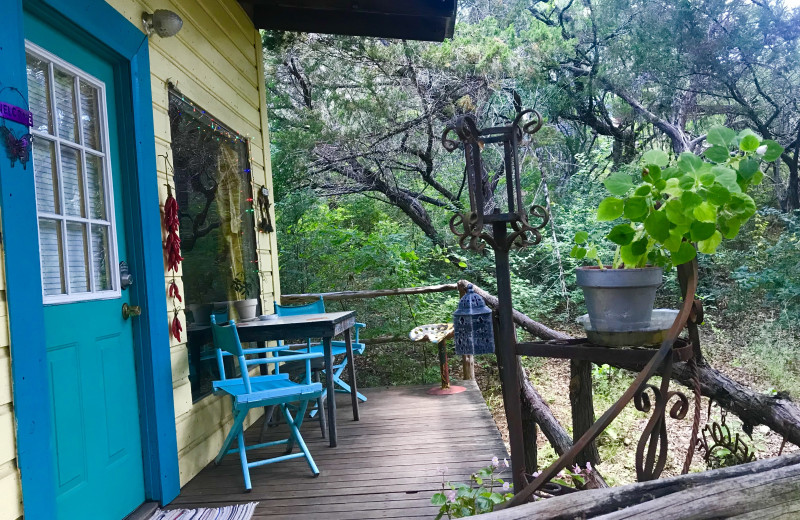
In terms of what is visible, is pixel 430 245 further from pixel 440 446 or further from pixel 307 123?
pixel 440 446

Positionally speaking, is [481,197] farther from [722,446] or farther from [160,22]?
[160,22]

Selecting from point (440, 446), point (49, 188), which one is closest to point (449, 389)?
point (440, 446)

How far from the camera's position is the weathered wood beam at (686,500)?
0.90m

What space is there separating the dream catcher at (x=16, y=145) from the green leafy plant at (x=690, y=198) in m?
1.65

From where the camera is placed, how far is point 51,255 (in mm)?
1942

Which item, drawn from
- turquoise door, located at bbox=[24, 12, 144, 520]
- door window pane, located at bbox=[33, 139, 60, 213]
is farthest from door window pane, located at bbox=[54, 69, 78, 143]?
door window pane, located at bbox=[33, 139, 60, 213]

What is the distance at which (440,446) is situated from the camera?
3082 mm

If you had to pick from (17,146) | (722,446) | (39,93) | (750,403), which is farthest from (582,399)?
(39,93)

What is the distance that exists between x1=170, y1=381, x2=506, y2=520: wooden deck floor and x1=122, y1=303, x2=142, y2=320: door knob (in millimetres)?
889

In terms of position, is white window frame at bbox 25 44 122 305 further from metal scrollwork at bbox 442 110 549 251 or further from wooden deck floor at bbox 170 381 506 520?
metal scrollwork at bbox 442 110 549 251

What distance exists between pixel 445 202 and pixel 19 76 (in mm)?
7231

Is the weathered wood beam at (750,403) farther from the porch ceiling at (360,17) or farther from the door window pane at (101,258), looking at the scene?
the porch ceiling at (360,17)

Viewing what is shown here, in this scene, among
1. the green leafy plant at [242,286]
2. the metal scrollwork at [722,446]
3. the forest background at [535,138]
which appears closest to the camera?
the metal scrollwork at [722,446]

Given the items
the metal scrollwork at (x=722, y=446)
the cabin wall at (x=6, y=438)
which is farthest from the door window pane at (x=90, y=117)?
the metal scrollwork at (x=722, y=446)
